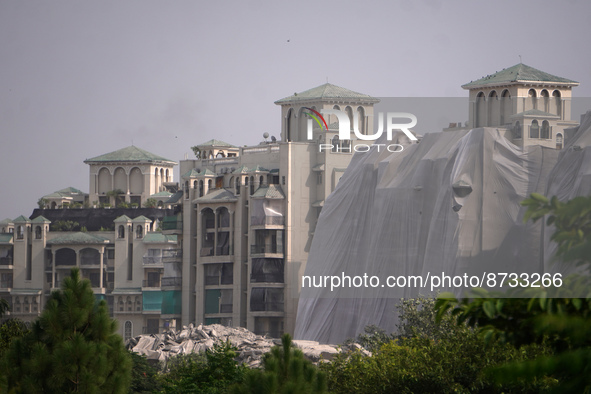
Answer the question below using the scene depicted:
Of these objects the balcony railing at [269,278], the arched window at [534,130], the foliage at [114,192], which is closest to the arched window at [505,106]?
the arched window at [534,130]

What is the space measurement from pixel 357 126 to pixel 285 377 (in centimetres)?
7350

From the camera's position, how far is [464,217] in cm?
6425

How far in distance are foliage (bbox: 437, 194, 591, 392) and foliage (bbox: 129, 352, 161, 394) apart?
1370 inches

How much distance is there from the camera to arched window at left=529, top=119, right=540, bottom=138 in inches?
2788

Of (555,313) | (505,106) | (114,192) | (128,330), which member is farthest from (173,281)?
(555,313)

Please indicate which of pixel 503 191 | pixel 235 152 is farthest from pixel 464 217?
pixel 235 152

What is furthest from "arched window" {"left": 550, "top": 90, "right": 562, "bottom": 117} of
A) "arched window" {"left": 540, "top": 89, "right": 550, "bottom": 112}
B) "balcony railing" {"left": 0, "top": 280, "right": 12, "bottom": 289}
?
"balcony railing" {"left": 0, "top": 280, "right": 12, "bottom": 289}

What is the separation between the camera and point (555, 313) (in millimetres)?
A: 14336

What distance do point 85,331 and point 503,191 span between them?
124 ft

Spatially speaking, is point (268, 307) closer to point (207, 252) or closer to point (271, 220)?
point (271, 220)

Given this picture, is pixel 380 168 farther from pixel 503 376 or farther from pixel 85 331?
pixel 503 376

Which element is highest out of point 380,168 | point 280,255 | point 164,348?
point 380,168

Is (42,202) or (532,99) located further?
(42,202)

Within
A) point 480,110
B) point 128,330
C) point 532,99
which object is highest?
point 532,99
